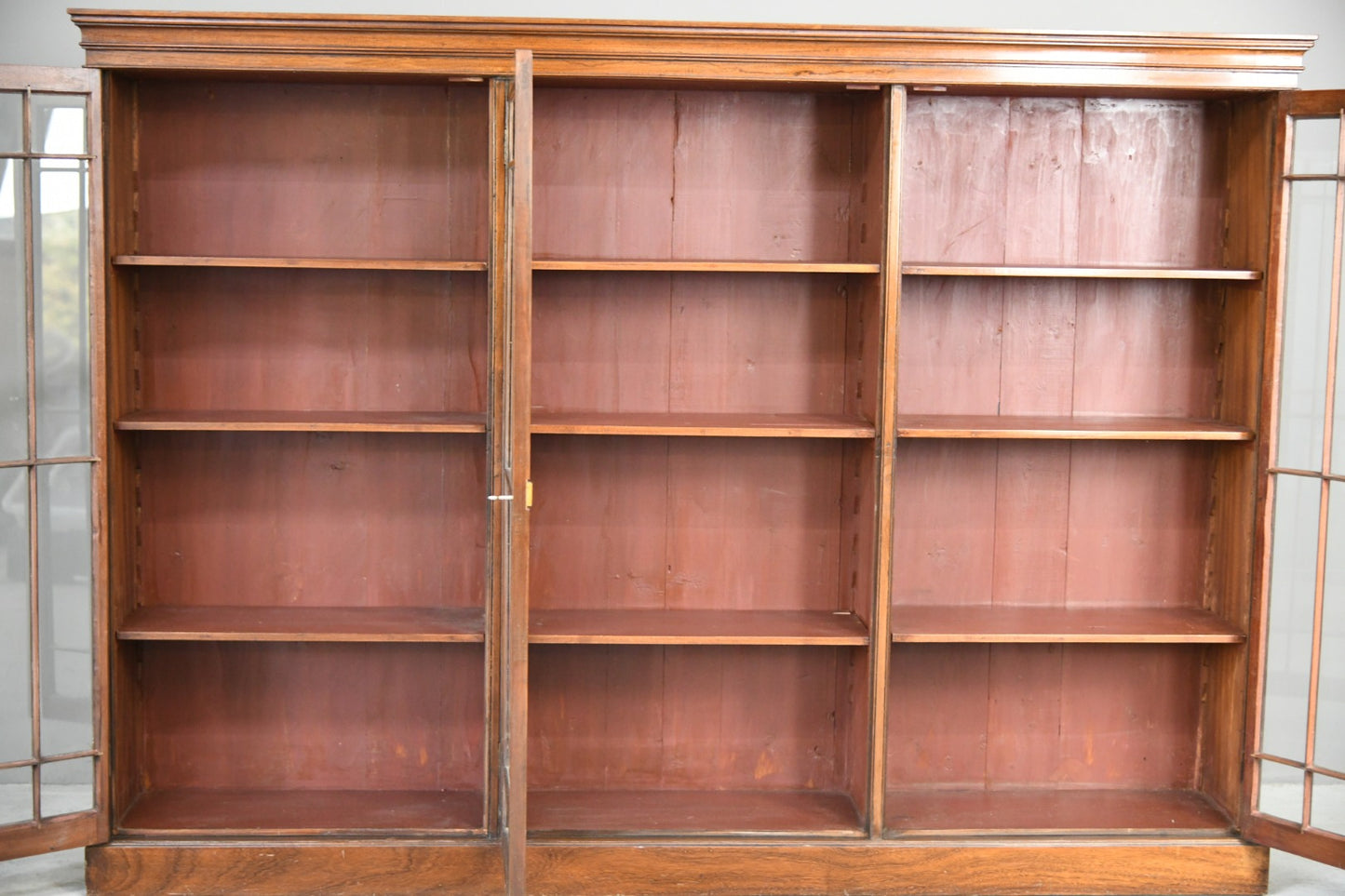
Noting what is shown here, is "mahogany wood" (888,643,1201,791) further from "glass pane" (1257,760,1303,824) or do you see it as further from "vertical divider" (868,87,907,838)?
"vertical divider" (868,87,907,838)

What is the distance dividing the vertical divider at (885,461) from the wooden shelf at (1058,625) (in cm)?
11

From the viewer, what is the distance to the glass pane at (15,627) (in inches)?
146

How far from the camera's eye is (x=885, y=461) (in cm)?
365

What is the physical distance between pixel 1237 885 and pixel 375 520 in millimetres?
2740

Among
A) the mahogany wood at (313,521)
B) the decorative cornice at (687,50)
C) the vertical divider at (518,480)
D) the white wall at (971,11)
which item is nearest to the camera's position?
the vertical divider at (518,480)

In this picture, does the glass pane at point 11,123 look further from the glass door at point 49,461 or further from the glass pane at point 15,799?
the glass pane at point 15,799

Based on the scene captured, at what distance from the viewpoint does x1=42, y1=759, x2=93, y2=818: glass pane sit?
3.69 meters

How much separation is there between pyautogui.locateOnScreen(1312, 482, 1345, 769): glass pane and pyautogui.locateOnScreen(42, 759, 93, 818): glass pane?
137 inches

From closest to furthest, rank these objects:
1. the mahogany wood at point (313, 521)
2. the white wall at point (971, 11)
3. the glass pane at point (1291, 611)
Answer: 1. the glass pane at point (1291, 611)
2. the mahogany wood at point (313, 521)
3. the white wall at point (971, 11)

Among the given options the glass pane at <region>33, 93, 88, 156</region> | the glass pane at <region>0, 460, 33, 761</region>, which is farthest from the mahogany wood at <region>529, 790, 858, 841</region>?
the glass pane at <region>33, 93, 88, 156</region>

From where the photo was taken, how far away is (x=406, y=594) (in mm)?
3994

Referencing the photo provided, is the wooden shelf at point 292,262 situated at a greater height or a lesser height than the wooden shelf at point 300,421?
greater

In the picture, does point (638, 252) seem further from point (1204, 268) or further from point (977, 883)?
point (977, 883)

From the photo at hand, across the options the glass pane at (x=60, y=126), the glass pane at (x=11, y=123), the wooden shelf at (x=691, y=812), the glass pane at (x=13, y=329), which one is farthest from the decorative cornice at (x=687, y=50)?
the wooden shelf at (x=691, y=812)
